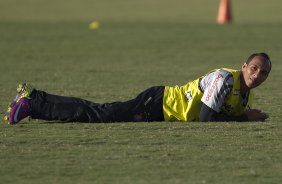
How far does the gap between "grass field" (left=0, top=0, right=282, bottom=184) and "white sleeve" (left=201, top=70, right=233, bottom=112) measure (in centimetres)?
28

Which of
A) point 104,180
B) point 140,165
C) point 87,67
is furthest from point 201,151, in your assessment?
point 87,67

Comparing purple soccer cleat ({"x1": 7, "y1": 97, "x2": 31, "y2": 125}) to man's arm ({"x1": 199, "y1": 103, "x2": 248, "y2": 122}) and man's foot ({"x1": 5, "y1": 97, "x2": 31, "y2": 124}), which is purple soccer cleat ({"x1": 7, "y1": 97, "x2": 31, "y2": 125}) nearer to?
man's foot ({"x1": 5, "y1": 97, "x2": 31, "y2": 124})

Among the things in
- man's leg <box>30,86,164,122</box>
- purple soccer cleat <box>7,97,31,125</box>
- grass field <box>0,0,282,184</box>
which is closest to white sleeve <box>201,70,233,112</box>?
grass field <box>0,0,282,184</box>

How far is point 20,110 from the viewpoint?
31.2 ft

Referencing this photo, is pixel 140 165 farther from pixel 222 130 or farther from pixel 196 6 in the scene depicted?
pixel 196 6

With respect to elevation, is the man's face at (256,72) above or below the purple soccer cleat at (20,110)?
above

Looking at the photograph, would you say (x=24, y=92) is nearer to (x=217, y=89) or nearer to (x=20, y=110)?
(x=20, y=110)

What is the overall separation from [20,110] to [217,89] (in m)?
2.18

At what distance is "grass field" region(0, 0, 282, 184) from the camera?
23.6ft

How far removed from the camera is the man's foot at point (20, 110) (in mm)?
9492

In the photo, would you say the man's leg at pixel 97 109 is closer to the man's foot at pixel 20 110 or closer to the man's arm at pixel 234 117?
the man's foot at pixel 20 110

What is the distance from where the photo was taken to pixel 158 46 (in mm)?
23094

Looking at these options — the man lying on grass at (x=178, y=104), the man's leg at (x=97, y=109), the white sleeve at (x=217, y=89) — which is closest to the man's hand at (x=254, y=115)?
the man lying on grass at (x=178, y=104)

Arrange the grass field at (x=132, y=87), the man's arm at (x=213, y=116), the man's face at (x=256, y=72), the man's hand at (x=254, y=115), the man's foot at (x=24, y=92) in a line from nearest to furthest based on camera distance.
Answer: the grass field at (x=132, y=87) < the man's face at (x=256, y=72) < the man's arm at (x=213, y=116) < the man's hand at (x=254, y=115) < the man's foot at (x=24, y=92)
